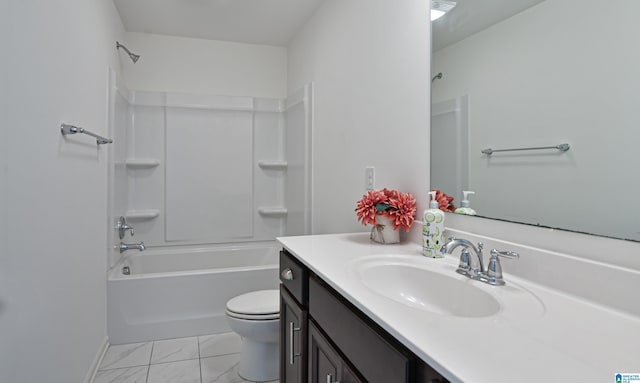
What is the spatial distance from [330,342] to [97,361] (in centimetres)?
182

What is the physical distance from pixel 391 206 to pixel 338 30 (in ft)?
4.54

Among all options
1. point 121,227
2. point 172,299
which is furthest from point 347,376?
point 121,227

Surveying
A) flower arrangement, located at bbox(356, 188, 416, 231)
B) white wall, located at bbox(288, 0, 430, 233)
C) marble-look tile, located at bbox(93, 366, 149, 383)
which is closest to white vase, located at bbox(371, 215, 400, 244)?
flower arrangement, located at bbox(356, 188, 416, 231)

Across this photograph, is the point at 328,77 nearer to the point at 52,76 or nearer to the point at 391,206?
the point at 391,206

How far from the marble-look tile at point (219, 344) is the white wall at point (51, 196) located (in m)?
0.63

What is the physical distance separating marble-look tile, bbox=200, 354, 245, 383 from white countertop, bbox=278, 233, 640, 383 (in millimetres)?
1420

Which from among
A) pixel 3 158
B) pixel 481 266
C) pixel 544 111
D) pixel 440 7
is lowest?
pixel 481 266

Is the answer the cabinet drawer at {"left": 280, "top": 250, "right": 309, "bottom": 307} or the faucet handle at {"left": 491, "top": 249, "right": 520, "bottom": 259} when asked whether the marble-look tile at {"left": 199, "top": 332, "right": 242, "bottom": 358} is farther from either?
the faucet handle at {"left": 491, "top": 249, "right": 520, "bottom": 259}

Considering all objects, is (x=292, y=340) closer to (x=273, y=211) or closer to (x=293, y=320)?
(x=293, y=320)

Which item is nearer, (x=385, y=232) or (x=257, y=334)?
(x=385, y=232)

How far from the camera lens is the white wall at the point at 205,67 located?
3.17 metres

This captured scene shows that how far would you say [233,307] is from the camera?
2.03 m

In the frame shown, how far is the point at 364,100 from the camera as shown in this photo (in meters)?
1.97

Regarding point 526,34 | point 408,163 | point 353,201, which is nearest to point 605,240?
point 526,34
